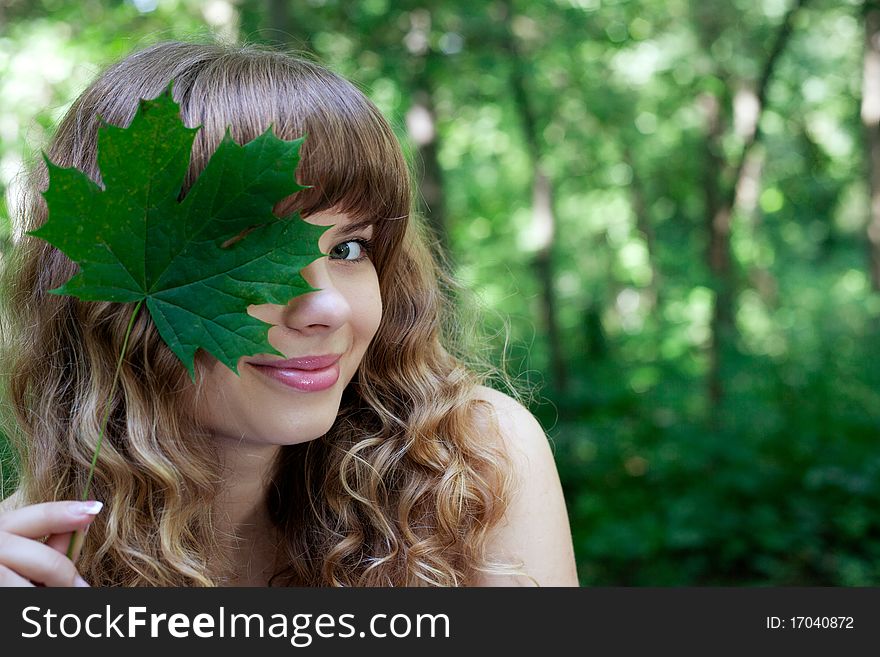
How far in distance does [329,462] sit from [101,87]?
935 mm

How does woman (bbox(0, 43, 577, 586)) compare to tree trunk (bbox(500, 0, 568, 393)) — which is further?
tree trunk (bbox(500, 0, 568, 393))

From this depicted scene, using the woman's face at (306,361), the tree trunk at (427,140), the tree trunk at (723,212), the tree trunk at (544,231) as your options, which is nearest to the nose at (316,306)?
the woman's face at (306,361)

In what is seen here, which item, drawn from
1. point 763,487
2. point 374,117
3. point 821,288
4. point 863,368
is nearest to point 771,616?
point 374,117

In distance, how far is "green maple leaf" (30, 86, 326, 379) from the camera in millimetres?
1188

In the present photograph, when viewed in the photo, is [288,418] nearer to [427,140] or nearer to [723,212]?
[427,140]

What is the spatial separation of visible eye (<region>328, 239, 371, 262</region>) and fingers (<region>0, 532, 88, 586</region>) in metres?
0.71

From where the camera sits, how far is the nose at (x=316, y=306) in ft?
4.83

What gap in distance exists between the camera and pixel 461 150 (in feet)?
44.2

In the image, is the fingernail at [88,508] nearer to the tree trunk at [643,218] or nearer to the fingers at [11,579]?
the fingers at [11,579]

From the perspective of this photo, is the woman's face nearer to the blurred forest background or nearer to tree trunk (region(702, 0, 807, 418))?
the blurred forest background

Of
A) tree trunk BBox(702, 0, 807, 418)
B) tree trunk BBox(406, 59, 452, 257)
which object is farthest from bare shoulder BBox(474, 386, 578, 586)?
tree trunk BBox(702, 0, 807, 418)

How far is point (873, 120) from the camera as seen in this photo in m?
8.41

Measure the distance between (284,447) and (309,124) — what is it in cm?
84

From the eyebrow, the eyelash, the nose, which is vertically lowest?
the nose
